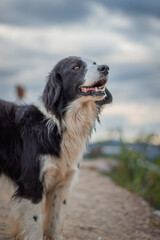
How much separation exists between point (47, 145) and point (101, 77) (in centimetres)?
96

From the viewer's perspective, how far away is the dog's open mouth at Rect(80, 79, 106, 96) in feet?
12.8

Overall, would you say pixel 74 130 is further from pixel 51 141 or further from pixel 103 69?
pixel 103 69

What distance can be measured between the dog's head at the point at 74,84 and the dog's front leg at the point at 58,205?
0.87 m

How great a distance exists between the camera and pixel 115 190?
750cm

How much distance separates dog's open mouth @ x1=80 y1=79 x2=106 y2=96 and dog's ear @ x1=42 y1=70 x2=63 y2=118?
0.27 meters

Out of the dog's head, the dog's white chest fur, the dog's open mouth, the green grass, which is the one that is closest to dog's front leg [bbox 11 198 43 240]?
the dog's white chest fur

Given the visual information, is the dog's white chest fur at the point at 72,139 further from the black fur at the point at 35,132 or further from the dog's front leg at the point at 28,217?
the dog's front leg at the point at 28,217

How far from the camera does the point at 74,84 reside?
397 cm

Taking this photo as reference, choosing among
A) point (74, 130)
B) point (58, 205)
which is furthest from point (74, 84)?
point (58, 205)

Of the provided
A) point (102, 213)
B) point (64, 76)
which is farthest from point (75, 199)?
point (64, 76)

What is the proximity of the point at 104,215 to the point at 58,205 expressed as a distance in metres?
1.83

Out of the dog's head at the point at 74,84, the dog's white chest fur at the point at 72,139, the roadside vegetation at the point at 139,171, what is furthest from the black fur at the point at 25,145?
the roadside vegetation at the point at 139,171

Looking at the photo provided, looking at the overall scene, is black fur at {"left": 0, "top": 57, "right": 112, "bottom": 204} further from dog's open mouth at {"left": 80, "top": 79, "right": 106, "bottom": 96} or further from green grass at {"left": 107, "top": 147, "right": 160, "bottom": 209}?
green grass at {"left": 107, "top": 147, "right": 160, "bottom": 209}

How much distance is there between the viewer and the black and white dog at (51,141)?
→ 3854mm
